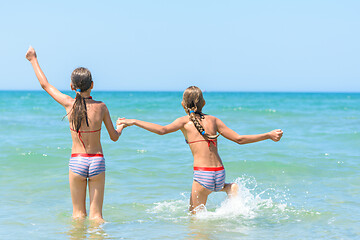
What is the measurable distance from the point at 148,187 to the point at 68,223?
7.22ft

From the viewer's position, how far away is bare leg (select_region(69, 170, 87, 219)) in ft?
15.2

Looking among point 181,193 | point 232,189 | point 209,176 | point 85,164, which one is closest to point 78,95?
point 85,164

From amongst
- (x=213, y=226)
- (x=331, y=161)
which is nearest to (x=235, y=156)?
(x=331, y=161)

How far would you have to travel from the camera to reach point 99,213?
478 cm

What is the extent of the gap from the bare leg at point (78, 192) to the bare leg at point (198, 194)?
121 centimetres

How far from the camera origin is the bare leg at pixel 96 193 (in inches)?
183

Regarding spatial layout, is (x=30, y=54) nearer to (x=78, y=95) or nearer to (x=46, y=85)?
(x=46, y=85)

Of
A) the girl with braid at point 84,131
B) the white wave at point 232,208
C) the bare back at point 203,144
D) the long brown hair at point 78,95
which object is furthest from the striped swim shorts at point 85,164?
the white wave at point 232,208

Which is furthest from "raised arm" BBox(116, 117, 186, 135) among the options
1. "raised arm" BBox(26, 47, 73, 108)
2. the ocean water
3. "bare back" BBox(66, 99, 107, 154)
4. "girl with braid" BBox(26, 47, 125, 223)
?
the ocean water

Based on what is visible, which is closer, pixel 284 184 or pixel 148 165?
pixel 284 184

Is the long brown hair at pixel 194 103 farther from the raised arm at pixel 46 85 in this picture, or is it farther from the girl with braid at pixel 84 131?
the raised arm at pixel 46 85

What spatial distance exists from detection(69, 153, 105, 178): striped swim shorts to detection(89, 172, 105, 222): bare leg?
0.08 m

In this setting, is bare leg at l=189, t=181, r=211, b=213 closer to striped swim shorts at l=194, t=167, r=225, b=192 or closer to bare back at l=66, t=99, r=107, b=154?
striped swim shorts at l=194, t=167, r=225, b=192

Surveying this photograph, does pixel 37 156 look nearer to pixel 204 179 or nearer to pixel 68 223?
pixel 68 223
